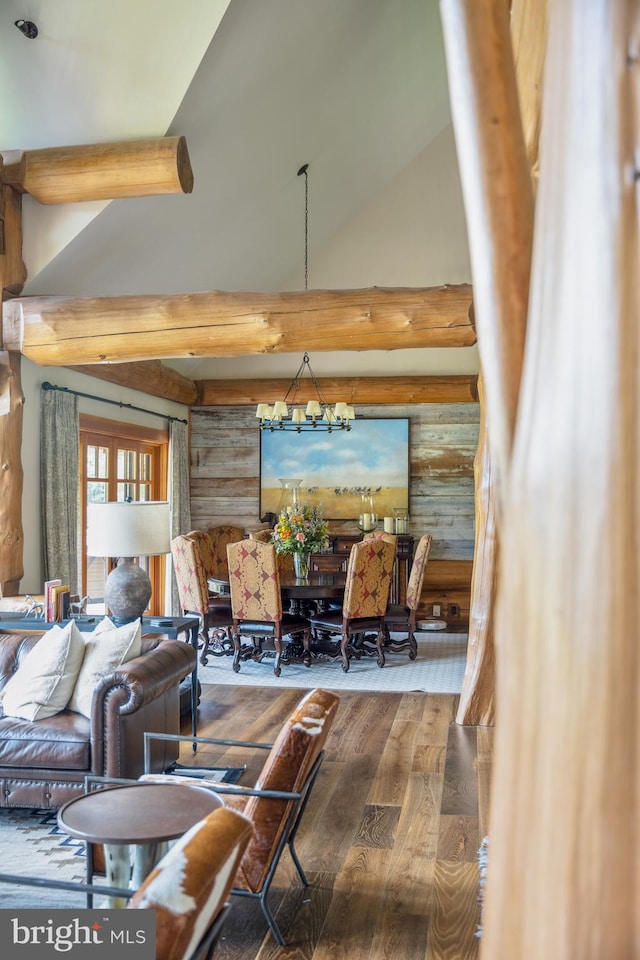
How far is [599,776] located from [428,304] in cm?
458

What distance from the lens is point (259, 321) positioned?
520 centimetres

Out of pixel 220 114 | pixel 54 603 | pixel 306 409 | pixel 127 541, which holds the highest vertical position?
pixel 220 114

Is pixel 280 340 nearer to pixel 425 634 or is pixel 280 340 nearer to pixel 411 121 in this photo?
pixel 411 121

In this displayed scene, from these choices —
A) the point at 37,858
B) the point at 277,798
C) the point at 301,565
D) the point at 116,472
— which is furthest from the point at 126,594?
the point at 116,472

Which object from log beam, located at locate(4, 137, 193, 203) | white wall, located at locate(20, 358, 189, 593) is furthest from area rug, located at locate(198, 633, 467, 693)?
log beam, located at locate(4, 137, 193, 203)

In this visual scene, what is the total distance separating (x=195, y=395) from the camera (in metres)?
9.59

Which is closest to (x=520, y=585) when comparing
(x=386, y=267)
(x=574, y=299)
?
(x=574, y=299)

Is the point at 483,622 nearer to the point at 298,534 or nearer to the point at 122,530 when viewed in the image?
the point at 122,530

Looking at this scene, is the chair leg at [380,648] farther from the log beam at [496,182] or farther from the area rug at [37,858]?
the log beam at [496,182]

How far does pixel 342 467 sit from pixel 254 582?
3125mm

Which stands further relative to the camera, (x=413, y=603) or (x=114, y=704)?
(x=413, y=603)

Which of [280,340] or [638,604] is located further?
[280,340]

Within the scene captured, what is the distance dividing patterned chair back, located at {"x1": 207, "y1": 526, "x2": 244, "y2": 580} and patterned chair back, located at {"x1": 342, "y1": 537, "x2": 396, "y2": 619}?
2171 millimetres

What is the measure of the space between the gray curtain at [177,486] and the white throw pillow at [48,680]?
506 cm
